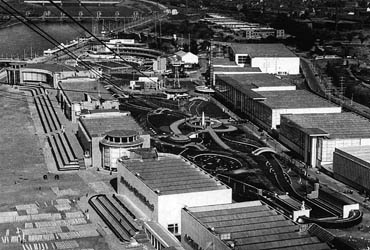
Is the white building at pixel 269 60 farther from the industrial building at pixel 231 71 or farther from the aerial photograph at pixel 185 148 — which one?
the industrial building at pixel 231 71

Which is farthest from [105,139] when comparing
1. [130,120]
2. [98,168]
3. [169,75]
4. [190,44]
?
[190,44]

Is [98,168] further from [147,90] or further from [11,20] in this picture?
[11,20]

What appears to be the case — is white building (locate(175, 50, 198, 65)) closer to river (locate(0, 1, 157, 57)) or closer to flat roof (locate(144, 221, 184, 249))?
river (locate(0, 1, 157, 57))

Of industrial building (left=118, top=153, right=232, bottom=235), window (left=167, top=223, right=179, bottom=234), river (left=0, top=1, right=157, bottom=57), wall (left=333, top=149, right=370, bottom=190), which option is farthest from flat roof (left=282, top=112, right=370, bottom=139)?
river (left=0, top=1, right=157, bottom=57)

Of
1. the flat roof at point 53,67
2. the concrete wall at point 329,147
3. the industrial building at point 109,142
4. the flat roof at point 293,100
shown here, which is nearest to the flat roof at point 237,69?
the flat roof at point 293,100

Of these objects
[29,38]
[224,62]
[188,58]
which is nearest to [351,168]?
[224,62]
